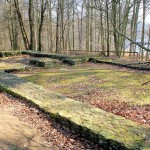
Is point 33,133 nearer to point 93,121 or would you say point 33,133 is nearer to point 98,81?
point 93,121

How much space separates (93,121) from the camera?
6.89 meters

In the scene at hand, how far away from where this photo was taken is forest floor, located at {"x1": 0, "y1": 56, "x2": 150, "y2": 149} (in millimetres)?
6887

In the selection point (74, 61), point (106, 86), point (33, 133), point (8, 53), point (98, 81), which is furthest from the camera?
point (8, 53)

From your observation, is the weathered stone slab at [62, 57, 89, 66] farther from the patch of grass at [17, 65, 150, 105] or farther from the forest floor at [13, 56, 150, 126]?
the patch of grass at [17, 65, 150, 105]

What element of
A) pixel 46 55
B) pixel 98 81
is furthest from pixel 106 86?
pixel 46 55

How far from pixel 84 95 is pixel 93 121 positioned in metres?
3.67

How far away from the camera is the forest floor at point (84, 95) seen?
22.6ft

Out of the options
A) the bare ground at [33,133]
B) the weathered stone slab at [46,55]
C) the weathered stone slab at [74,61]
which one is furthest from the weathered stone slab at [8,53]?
the bare ground at [33,133]

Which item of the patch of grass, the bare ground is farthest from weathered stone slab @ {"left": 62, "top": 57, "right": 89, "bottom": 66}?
the bare ground

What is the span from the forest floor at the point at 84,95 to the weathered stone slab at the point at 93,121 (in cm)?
27

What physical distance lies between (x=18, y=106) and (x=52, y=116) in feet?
5.39

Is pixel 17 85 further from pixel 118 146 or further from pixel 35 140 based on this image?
pixel 118 146

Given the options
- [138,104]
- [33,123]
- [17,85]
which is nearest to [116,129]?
[33,123]

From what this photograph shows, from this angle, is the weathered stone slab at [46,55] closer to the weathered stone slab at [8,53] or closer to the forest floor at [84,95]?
the weathered stone slab at [8,53]
